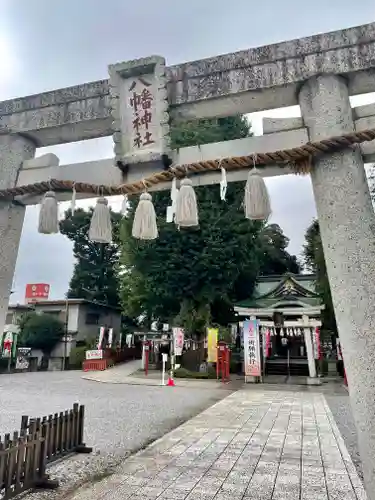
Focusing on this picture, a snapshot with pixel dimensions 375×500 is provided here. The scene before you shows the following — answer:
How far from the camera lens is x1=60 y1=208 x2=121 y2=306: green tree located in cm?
3700

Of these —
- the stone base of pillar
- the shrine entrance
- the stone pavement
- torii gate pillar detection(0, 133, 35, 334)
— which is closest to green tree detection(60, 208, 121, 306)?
the shrine entrance

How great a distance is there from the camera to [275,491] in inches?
182

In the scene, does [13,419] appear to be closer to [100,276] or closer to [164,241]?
[164,241]

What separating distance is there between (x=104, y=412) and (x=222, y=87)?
957 centimetres

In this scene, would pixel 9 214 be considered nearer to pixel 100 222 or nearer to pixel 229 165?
pixel 100 222

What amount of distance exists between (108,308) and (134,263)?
1402cm

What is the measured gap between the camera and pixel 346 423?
30.4 ft

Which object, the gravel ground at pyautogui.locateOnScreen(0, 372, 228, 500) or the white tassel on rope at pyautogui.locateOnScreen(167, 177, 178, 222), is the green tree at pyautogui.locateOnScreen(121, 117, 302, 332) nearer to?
the gravel ground at pyautogui.locateOnScreen(0, 372, 228, 500)

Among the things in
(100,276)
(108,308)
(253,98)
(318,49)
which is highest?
(100,276)

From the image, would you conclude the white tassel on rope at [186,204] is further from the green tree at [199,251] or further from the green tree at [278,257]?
the green tree at [278,257]

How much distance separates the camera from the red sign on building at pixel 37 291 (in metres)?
36.1

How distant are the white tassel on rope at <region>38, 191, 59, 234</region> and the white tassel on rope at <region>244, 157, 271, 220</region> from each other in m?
1.86

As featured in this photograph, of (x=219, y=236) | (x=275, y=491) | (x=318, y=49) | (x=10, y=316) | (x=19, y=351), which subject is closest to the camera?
(x=318, y=49)

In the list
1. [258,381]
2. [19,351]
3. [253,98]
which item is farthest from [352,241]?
[19,351]
